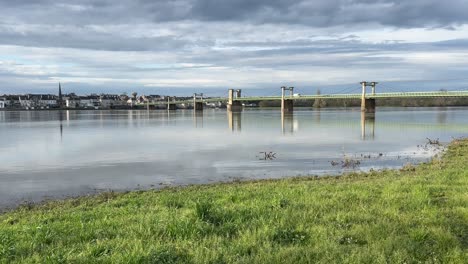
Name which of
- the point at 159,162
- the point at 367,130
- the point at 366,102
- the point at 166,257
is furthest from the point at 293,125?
the point at 366,102

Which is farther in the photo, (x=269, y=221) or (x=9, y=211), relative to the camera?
(x=9, y=211)

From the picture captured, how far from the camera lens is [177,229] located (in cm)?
830

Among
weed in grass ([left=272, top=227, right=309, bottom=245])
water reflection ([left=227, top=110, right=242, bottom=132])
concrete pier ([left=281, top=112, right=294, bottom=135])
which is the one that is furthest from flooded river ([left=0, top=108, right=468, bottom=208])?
Result: water reflection ([left=227, top=110, right=242, bottom=132])

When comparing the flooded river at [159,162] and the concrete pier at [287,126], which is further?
the concrete pier at [287,126]

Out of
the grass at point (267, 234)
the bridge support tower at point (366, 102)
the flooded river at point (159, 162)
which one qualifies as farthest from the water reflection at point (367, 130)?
the bridge support tower at point (366, 102)

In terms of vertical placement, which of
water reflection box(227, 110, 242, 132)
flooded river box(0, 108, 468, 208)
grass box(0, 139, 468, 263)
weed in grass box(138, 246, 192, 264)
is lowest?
water reflection box(227, 110, 242, 132)

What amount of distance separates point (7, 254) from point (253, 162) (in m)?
21.9

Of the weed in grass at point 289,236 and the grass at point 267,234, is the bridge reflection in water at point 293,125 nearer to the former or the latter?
the grass at point 267,234

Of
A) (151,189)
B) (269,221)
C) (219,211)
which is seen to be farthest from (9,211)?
(269,221)

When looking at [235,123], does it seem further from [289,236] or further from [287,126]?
[289,236]

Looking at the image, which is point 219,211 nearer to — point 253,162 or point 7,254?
point 7,254

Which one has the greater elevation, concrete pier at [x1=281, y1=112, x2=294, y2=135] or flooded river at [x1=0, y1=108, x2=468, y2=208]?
flooded river at [x1=0, y1=108, x2=468, y2=208]

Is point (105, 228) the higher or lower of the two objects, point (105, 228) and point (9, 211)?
the higher

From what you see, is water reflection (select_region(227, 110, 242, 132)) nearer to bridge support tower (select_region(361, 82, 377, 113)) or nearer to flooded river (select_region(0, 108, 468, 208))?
flooded river (select_region(0, 108, 468, 208))
